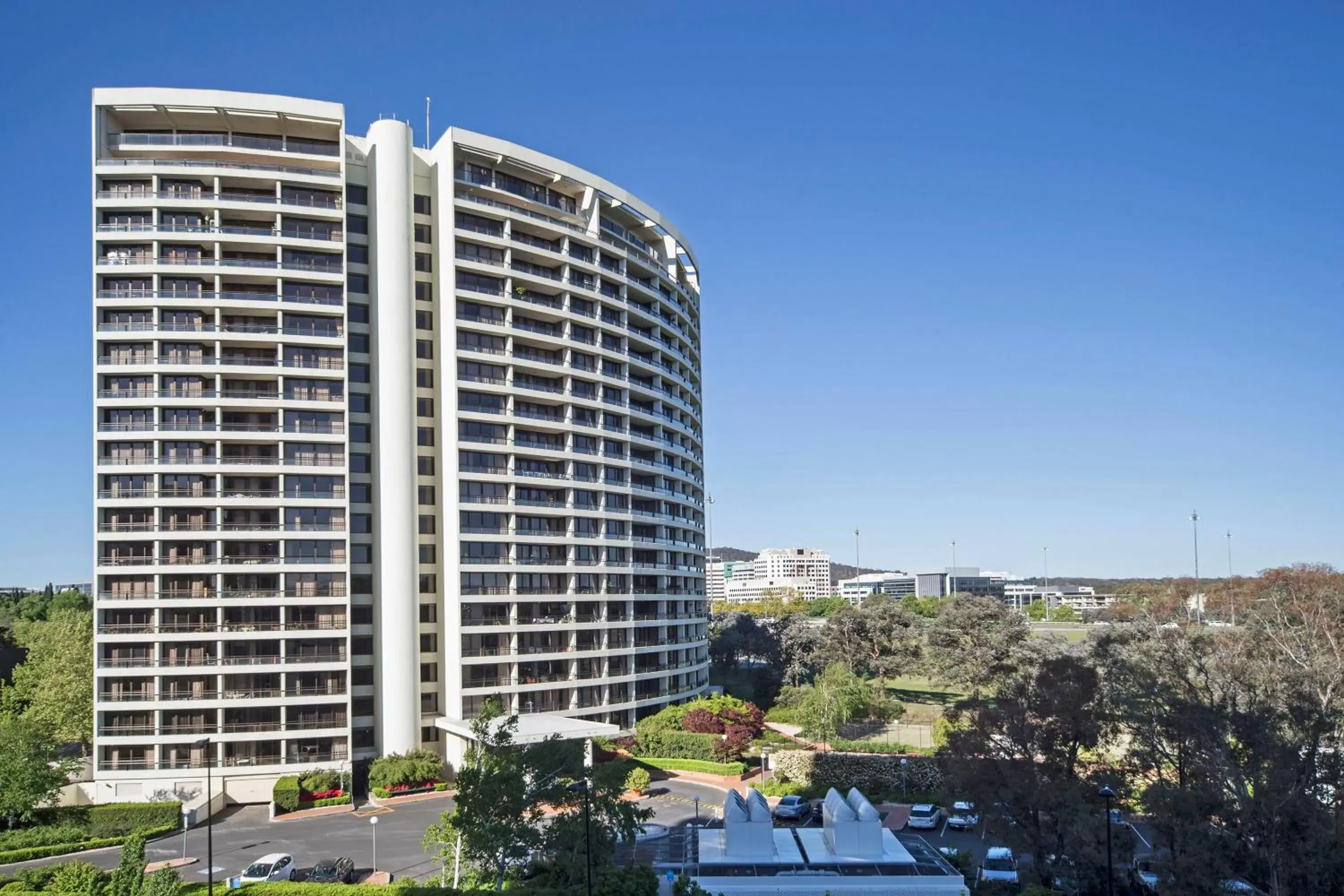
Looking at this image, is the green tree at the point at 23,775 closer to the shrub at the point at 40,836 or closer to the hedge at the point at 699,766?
the shrub at the point at 40,836

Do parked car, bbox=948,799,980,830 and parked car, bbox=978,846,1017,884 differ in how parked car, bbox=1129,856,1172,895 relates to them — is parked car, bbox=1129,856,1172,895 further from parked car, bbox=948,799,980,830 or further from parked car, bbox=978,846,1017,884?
parked car, bbox=948,799,980,830

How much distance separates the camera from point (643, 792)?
58.9m

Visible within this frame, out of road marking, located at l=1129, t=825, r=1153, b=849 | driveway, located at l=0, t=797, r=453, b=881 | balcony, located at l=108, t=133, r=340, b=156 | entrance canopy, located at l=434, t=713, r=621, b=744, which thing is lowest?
road marking, located at l=1129, t=825, r=1153, b=849

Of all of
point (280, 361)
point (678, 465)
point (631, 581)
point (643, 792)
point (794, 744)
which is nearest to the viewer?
point (643, 792)

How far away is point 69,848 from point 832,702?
49.3m

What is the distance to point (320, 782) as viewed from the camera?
5881 centimetres

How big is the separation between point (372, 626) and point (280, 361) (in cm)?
1880

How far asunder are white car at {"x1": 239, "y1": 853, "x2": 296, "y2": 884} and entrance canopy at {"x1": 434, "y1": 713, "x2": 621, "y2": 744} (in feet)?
44.8

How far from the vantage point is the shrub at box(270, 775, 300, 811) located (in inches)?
2216

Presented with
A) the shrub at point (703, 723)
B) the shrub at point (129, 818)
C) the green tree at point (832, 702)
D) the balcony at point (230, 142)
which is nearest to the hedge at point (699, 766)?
the shrub at point (703, 723)

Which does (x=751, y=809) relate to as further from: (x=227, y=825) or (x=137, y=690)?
(x=137, y=690)

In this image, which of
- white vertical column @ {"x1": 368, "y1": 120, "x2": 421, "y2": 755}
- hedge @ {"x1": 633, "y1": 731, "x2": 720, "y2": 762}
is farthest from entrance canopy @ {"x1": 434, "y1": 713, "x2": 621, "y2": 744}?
hedge @ {"x1": 633, "y1": 731, "x2": 720, "y2": 762}

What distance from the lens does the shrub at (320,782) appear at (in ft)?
191

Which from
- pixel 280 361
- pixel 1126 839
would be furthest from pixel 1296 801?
pixel 280 361
